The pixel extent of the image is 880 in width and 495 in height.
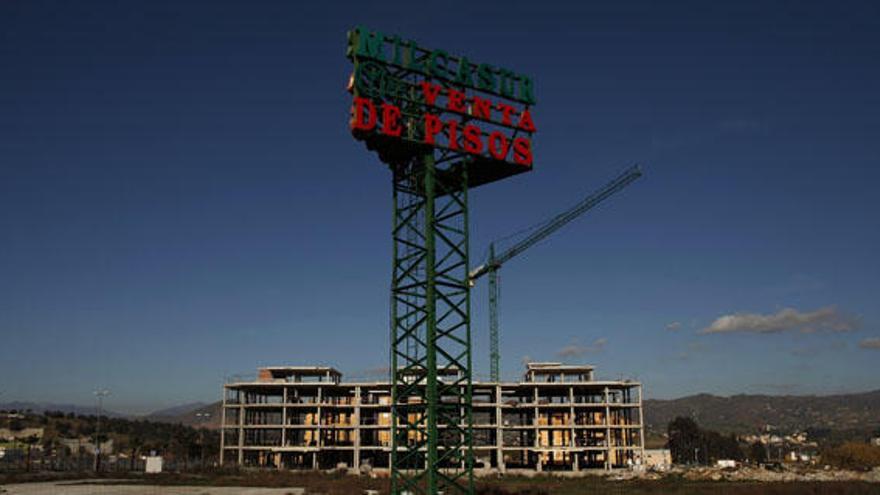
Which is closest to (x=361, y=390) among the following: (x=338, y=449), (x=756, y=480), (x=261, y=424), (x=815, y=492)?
(x=338, y=449)

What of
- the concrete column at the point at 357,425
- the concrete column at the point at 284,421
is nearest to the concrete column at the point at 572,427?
the concrete column at the point at 357,425

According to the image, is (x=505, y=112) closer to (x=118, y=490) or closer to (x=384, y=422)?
(x=118, y=490)

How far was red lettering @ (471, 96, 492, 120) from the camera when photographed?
140 ft

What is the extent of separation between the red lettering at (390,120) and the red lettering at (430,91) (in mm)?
2099

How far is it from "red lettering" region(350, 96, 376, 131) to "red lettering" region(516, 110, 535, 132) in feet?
32.3

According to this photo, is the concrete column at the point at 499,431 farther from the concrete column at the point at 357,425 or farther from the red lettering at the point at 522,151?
the red lettering at the point at 522,151

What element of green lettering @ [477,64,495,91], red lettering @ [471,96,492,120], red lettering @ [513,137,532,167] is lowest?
red lettering @ [513,137,532,167]

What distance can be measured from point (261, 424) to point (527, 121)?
287ft

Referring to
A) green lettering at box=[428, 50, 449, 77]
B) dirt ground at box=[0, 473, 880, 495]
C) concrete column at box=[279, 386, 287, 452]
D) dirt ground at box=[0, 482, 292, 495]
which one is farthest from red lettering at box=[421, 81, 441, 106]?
concrete column at box=[279, 386, 287, 452]

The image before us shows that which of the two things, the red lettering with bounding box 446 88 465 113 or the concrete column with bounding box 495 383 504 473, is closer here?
the red lettering with bounding box 446 88 465 113

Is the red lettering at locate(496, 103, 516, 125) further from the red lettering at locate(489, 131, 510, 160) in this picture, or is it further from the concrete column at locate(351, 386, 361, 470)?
the concrete column at locate(351, 386, 361, 470)

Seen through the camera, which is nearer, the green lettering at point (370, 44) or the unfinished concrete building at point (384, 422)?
the green lettering at point (370, 44)

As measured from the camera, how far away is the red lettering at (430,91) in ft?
134

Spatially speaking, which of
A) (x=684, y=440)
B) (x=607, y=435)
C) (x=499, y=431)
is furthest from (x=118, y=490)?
(x=684, y=440)
